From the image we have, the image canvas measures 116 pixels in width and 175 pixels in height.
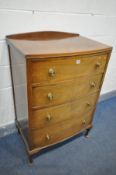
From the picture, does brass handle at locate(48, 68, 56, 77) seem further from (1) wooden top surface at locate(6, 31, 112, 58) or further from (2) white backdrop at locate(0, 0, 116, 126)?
(2) white backdrop at locate(0, 0, 116, 126)

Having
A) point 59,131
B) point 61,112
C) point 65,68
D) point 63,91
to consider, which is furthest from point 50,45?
point 59,131

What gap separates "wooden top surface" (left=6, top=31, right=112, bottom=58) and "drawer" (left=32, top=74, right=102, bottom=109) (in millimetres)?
222

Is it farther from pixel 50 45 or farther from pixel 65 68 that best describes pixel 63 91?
pixel 50 45

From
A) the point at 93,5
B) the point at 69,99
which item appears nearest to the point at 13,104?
the point at 69,99

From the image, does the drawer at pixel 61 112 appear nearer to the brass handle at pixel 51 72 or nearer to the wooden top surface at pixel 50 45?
the brass handle at pixel 51 72

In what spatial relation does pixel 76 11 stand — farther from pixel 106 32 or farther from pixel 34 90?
pixel 34 90

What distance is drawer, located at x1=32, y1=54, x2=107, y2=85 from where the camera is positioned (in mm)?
970

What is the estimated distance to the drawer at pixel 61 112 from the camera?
1.17 m

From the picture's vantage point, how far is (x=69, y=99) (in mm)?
1230

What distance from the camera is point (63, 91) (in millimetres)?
1153

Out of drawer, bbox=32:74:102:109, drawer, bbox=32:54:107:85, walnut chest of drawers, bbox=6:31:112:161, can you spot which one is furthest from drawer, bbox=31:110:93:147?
drawer, bbox=32:54:107:85

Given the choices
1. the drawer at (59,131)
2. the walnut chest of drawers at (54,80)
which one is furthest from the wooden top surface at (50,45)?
the drawer at (59,131)

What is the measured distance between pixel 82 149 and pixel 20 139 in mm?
648

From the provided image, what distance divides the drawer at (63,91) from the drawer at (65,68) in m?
0.05
